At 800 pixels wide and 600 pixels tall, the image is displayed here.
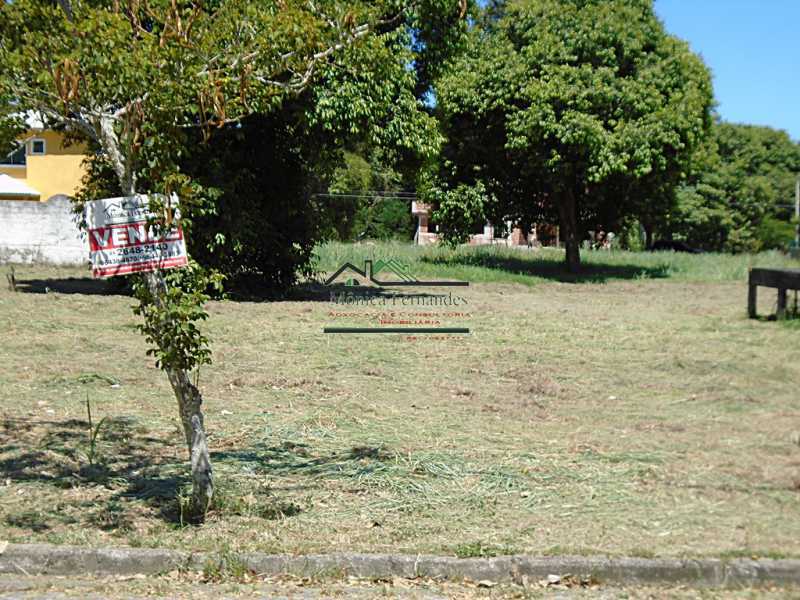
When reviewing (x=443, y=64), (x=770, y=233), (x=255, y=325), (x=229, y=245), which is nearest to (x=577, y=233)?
(x=443, y=64)

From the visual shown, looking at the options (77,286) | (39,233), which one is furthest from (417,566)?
(39,233)

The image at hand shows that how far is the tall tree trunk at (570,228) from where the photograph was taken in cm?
2720

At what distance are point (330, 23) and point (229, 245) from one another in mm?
10048

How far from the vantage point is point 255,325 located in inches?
513

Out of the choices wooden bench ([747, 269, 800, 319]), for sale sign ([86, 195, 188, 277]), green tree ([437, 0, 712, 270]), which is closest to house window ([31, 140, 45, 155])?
green tree ([437, 0, 712, 270])

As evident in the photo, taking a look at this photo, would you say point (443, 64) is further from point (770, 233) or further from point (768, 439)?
point (770, 233)

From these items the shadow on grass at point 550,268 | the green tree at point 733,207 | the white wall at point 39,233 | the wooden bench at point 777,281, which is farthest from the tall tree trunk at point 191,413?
the green tree at point 733,207

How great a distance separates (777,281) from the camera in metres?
13.5

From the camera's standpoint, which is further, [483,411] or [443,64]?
[443,64]

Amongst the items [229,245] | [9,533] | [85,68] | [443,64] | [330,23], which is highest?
[443,64]

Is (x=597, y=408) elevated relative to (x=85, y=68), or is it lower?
lower

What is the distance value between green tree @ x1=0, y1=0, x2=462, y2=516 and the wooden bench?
9313 millimetres

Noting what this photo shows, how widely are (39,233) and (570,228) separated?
14651 mm

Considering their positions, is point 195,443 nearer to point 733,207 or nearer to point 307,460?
point 307,460
